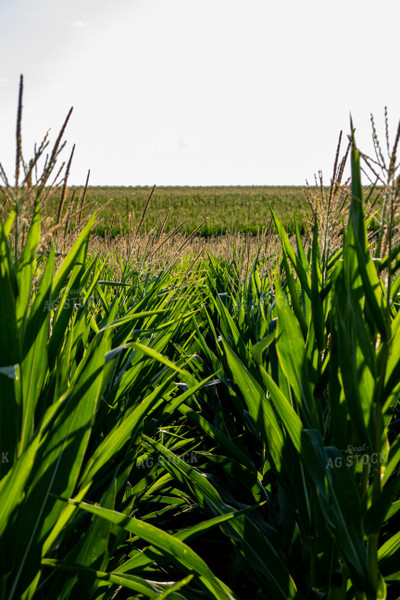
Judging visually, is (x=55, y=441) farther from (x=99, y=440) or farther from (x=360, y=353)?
(x=360, y=353)

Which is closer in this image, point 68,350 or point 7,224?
point 7,224

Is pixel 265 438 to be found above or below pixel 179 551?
above

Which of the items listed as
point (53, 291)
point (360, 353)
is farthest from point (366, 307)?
point (53, 291)

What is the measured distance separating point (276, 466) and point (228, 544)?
538mm

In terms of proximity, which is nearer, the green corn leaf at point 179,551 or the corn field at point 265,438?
the corn field at point 265,438

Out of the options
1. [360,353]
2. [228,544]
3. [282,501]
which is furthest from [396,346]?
[228,544]

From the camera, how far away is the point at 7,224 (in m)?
1.13

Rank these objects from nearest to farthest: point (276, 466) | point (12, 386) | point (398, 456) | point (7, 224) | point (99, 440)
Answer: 1. point (12, 386)
2. point (398, 456)
3. point (7, 224)
4. point (276, 466)
5. point (99, 440)

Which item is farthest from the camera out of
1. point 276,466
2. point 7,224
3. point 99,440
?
point 99,440

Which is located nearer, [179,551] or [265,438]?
[179,551]

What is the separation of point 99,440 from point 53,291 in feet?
1.91

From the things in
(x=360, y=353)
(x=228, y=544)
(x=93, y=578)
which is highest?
(x=360, y=353)

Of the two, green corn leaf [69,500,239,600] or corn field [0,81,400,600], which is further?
green corn leaf [69,500,239,600]

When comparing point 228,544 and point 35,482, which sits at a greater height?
point 35,482
